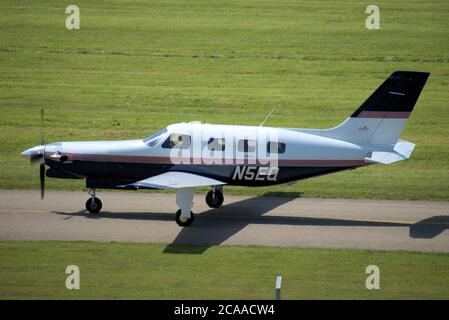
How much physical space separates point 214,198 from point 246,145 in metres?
2.47

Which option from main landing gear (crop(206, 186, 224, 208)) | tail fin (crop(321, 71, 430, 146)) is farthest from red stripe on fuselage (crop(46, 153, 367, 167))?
main landing gear (crop(206, 186, 224, 208))

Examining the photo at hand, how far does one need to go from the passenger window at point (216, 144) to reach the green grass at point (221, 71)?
13.6ft

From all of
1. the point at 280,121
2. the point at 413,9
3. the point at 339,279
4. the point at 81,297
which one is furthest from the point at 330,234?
the point at 413,9

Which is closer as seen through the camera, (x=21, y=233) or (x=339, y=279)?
(x=339, y=279)

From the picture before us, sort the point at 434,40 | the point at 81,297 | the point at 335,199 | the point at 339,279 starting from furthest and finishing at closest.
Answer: the point at 434,40 < the point at 335,199 < the point at 339,279 < the point at 81,297

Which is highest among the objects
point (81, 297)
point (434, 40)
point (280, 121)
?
point (434, 40)

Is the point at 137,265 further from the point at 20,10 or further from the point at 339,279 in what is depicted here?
the point at 20,10

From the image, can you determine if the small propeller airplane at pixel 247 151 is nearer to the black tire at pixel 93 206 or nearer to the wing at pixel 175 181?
the wing at pixel 175 181

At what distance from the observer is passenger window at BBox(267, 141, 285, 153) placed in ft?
85.3

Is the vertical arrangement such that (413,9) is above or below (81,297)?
above

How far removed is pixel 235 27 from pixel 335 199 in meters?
23.4

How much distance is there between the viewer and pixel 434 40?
4856cm

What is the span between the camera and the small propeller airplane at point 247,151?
25.8m

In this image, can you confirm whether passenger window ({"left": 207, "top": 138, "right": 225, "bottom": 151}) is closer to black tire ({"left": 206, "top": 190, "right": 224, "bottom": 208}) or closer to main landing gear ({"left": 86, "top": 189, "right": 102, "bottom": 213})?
black tire ({"left": 206, "top": 190, "right": 224, "bottom": 208})
